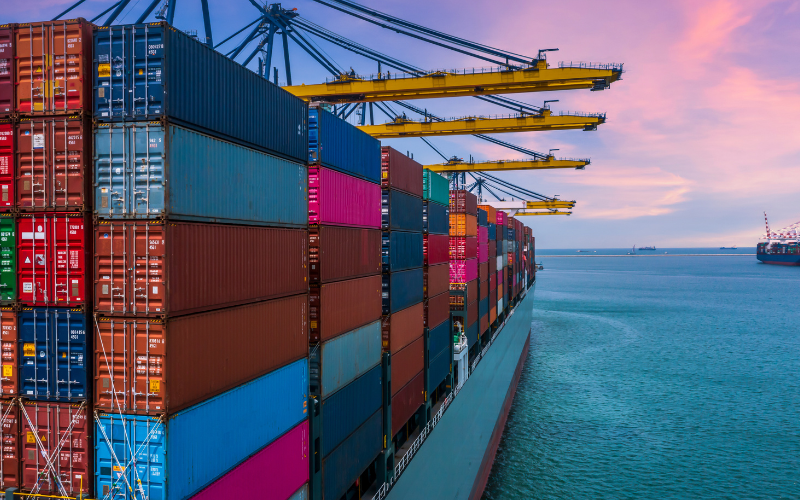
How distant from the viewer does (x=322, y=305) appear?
13445 mm

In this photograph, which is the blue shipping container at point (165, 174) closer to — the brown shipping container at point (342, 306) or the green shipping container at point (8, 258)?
the green shipping container at point (8, 258)

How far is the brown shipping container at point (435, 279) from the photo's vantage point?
78.6 feet

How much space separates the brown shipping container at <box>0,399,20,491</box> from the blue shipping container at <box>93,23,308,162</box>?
5.66 meters

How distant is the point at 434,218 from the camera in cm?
2580

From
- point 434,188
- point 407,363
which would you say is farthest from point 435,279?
point 407,363

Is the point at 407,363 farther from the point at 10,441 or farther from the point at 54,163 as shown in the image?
the point at 54,163

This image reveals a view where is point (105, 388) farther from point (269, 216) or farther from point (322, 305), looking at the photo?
point (322, 305)

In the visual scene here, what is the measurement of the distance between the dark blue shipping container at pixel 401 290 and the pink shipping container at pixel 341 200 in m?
2.56

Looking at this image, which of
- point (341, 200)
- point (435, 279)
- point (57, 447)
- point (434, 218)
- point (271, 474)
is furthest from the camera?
point (434, 218)

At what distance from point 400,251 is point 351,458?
8.46 meters

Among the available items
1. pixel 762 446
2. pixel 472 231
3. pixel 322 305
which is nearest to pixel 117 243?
pixel 322 305

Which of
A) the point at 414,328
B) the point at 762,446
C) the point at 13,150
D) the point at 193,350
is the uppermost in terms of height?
the point at 13,150

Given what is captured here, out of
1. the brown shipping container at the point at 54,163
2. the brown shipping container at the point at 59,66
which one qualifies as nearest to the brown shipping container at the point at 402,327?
the brown shipping container at the point at 54,163

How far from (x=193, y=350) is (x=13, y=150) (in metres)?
4.96
